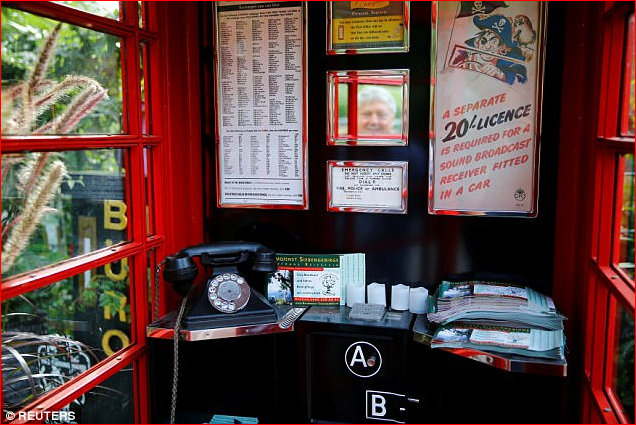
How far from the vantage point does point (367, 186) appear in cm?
226

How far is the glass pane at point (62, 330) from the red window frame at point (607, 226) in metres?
1.53

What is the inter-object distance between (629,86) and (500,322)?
79cm

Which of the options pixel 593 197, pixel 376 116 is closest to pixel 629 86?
pixel 593 197

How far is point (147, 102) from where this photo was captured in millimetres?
2117

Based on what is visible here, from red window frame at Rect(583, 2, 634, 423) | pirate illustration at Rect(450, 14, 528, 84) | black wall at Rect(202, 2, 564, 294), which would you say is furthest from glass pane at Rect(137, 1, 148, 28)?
red window frame at Rect(583, 2, 634, 423)

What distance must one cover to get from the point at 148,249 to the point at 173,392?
505mm

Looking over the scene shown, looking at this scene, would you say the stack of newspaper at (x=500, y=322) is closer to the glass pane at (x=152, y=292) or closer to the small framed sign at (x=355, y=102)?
the small framed sign at (x=355, y=102)

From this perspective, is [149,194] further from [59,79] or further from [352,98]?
[352,98]

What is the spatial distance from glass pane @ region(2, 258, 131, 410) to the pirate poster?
1190mm

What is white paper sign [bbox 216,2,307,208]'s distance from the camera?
2.27 m

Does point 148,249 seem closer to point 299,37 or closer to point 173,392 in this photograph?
point 173,392

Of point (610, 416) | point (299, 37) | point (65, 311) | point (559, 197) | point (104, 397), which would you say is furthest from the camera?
point (299, 37)

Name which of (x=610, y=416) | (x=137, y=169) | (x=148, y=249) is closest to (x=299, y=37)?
(x=137, y=169)

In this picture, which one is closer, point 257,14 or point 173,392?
point 173,392
